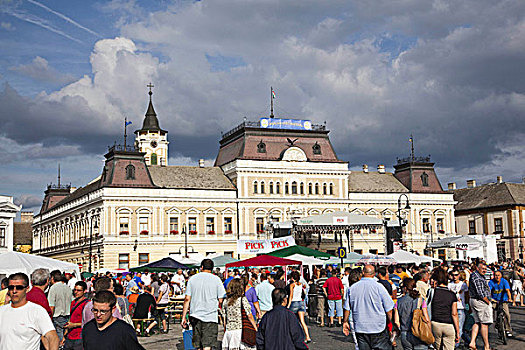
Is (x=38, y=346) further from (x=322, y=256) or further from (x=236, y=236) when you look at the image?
(x=236, y=236)

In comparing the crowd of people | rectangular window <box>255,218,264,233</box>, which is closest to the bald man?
the crowd of people

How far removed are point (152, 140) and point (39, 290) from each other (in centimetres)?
8838

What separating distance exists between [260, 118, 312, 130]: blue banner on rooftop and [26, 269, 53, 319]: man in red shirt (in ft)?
179

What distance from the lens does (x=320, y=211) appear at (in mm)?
65062

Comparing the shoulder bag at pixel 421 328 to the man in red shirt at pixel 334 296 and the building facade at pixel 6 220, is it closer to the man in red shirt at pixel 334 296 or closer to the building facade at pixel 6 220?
the man in red shirt at pixel 334 296

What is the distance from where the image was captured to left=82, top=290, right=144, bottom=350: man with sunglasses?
6.23 m

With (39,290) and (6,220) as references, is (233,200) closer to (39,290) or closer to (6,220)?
(6,220)

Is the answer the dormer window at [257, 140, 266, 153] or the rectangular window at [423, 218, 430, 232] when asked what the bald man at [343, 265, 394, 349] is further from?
the rectangular window at [423, 218, 430, 232]

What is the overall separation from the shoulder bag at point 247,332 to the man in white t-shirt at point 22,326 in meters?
4.10

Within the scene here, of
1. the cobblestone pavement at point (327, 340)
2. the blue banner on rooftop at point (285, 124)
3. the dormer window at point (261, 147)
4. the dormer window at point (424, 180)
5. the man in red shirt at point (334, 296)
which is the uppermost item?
the blue banner on rooftop at point (285, 124)

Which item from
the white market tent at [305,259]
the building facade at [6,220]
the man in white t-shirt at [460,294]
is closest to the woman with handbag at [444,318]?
the man in white t-shirt at [460,294]

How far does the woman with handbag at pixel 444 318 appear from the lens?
428 inches

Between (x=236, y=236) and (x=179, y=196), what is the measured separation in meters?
6.65

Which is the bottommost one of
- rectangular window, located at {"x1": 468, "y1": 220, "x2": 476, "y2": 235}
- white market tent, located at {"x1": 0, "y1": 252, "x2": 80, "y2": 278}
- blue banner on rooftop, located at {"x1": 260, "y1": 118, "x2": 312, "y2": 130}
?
white market tent, located at {"x1": 0, "y1": 252, "x2": 80, "y2": 278}
